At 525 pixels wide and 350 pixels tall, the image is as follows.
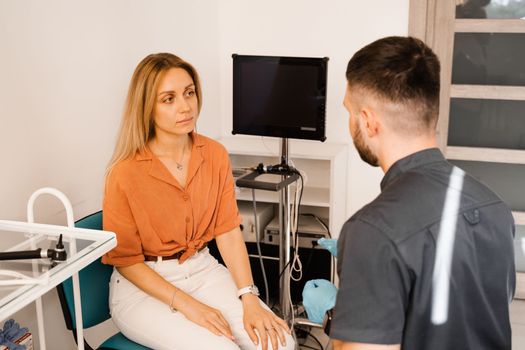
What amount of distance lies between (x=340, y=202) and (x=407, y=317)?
5.75 feet

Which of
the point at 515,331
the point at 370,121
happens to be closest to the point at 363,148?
the point at 370,121

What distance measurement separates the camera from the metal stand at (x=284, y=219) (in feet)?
7.33

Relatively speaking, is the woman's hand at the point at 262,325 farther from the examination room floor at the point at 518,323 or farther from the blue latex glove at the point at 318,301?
the examination room floor at the point at 518,323

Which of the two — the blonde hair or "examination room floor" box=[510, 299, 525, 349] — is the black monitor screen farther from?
"examination room floor" box=[510, 299, 525, 349]

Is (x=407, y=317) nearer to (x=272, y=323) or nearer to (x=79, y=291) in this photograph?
(x=272, y=323)

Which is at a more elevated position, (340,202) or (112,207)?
(112,207)

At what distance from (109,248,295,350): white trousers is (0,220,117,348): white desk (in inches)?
13.9

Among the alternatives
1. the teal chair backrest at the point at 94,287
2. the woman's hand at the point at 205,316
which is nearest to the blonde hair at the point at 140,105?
the teal chair backrest at the point at 94,287

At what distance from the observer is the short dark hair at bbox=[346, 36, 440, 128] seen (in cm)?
112

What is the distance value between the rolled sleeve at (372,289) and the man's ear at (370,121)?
0.69 feet

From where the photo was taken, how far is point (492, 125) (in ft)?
9.79

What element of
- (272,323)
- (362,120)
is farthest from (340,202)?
(362,120)

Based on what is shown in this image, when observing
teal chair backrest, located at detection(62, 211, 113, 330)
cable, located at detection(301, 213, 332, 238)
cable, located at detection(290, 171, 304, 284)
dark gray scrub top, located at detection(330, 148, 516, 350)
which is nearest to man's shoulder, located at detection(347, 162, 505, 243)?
dark gray scrub top, located at detection(330, 148, 516, 350)

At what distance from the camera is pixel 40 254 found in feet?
4.11
